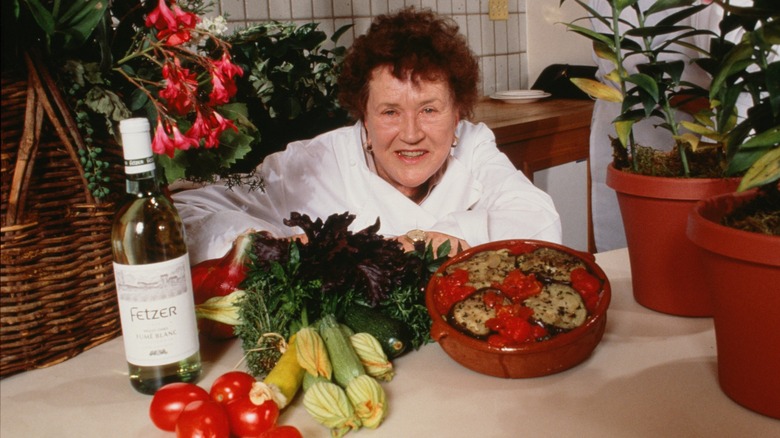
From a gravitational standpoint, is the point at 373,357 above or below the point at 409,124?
below

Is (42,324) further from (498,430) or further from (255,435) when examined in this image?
(498,430)

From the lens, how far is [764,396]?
0.72 metres

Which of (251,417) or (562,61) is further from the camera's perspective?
(562,61)

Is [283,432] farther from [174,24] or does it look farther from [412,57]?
[412,57]

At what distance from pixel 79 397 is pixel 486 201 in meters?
1.20

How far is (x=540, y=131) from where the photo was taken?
2.60 meters

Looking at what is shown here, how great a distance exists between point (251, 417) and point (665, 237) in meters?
0.60

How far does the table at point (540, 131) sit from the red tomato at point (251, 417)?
1798 mm

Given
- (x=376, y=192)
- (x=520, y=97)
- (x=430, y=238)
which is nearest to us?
(x=430, y=238)

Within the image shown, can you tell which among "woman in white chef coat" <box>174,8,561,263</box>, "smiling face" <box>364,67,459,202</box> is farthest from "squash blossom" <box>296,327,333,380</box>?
"smiling face" <box>364,67,459,202</box>

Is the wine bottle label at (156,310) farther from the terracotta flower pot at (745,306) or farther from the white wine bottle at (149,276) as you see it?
the terracotta flower pot at (745,306)

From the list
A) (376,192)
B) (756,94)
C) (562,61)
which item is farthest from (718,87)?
(562,61)

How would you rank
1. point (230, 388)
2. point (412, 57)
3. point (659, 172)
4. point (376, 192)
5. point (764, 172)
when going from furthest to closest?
1. point (376, 192)
2. point (412, 57)
3. point (659, 172)
4. point (230, 388)
5. point (764, 172)

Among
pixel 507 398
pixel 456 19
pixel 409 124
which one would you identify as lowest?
pixel 507 398
